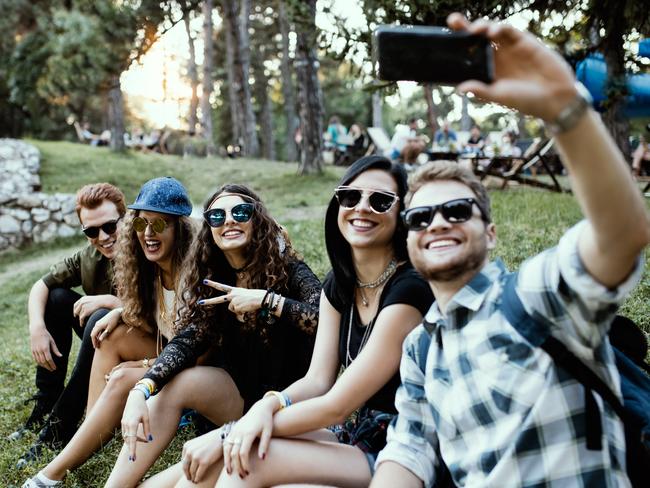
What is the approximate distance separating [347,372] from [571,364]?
909 mm

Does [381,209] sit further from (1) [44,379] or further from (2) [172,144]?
(2) [172,144]

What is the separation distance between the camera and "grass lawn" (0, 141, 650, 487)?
13.1ft

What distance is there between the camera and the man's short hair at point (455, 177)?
79.4 inches

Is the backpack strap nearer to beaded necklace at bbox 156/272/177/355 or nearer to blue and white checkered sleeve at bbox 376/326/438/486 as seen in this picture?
blue and white checkered sleeve at bbox 376/326/438/486

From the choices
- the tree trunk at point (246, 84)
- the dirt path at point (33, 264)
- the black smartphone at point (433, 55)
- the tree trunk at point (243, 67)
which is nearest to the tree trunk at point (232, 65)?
the tree trunk at point (243, 67)

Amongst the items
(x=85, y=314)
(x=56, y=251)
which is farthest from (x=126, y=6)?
(x=85, y=314)

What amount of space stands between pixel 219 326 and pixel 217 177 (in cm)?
1280

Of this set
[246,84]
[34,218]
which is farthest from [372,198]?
[246,84]

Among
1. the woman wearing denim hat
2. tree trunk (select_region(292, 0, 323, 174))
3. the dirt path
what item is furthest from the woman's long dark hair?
tree trunk (select_region(292, 0, 323, 174))

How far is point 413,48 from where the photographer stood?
141 cm

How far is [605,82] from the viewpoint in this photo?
6645mm

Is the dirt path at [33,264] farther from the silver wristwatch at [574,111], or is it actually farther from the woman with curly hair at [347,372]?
the silver wristwatch at [574,111]

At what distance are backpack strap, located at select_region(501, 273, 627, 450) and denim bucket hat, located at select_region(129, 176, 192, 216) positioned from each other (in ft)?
7.53

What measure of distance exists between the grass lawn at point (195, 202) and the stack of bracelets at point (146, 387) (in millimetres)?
749
